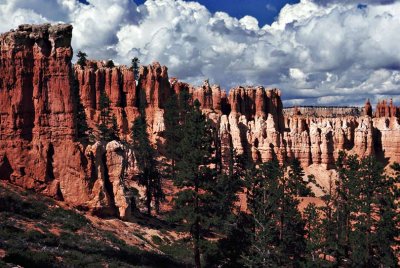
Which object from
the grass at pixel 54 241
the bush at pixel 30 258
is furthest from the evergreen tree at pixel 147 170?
the bush at pixel 30 258

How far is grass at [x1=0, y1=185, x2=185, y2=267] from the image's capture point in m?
24.7

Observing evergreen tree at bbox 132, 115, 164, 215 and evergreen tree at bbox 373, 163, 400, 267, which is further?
evergreen tree at bbox 132, 115, 164, 215

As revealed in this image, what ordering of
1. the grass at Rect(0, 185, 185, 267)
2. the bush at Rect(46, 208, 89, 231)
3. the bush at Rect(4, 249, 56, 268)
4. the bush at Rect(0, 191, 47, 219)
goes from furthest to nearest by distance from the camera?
1. the bush at Rect(46, 208, 89, 231)
2. the bush at Rect(0, 191, 47, 219)
3. the grass at Rect(0, 185, 185, 267)
4. the bush at Rect(4, 249, 56, 268)

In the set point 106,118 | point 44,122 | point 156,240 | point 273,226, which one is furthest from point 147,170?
point 106,118

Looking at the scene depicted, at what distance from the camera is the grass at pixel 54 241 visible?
24.7 meters

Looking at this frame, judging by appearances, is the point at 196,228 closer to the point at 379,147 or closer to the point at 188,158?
the point at 188,158

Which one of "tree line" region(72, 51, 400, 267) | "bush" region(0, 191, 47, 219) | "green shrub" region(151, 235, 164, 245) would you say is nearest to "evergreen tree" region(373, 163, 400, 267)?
"tree line" region(72, 51, 400, 267)

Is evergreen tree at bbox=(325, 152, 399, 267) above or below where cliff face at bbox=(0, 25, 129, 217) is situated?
below

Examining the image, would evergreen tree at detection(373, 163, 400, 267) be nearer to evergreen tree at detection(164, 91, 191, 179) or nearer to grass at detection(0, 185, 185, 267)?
grass at detection(0, 185, 185, 267)

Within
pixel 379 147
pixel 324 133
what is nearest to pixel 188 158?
pixel 324 133

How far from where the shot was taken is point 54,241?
30391 millimetres

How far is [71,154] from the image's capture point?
40688mm

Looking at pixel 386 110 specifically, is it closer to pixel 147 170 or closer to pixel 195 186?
pixel 147 170

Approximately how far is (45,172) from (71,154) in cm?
259
